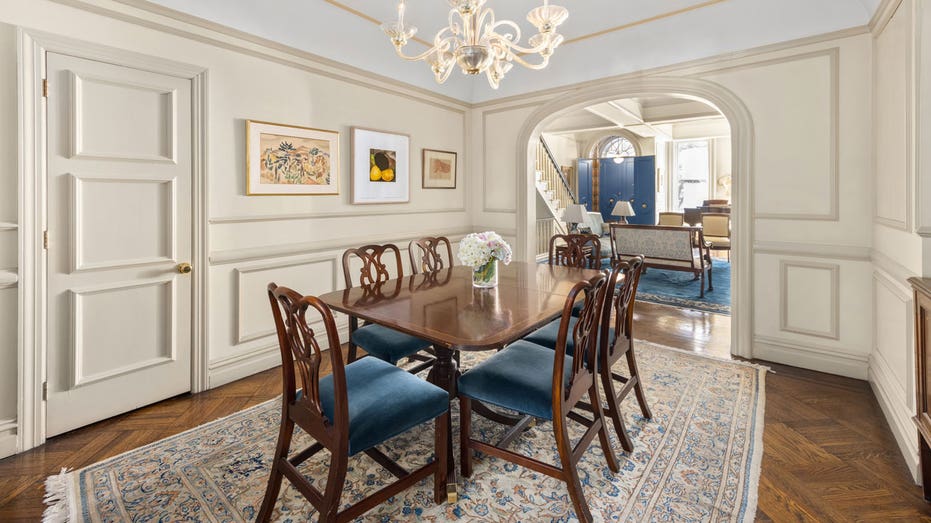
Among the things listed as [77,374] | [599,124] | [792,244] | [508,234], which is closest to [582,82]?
[508,234]

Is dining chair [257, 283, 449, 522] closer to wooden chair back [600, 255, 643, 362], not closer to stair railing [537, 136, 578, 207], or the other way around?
wooden chair back [600, 255, 643, 362]

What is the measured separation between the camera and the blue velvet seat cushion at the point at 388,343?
244 cm

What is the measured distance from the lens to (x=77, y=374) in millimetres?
2469

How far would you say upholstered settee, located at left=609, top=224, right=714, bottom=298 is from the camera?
571 centimetres

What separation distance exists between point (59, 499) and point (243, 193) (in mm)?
1972

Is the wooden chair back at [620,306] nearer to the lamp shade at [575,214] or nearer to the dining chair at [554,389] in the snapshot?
the dining chair at [554,389]

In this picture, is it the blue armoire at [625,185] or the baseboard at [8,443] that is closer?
the baseboard at [8,443]

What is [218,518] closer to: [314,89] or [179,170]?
[179,170]

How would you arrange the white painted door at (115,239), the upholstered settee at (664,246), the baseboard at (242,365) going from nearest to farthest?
the white painted door at (115,239)
the baseboard at (242,365)
the upholstered settee at (664,246)

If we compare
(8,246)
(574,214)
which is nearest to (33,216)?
(8,246)

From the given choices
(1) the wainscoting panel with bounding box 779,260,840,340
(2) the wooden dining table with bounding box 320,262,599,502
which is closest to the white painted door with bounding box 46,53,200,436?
(2) the wooden dining table with bounding box 320,262,599,502

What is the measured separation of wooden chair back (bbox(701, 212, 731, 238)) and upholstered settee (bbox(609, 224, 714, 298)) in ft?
6.49

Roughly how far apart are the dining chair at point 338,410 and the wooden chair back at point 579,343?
0.46 meters


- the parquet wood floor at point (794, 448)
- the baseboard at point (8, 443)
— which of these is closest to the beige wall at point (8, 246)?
the baseboard at point (8, 443)
